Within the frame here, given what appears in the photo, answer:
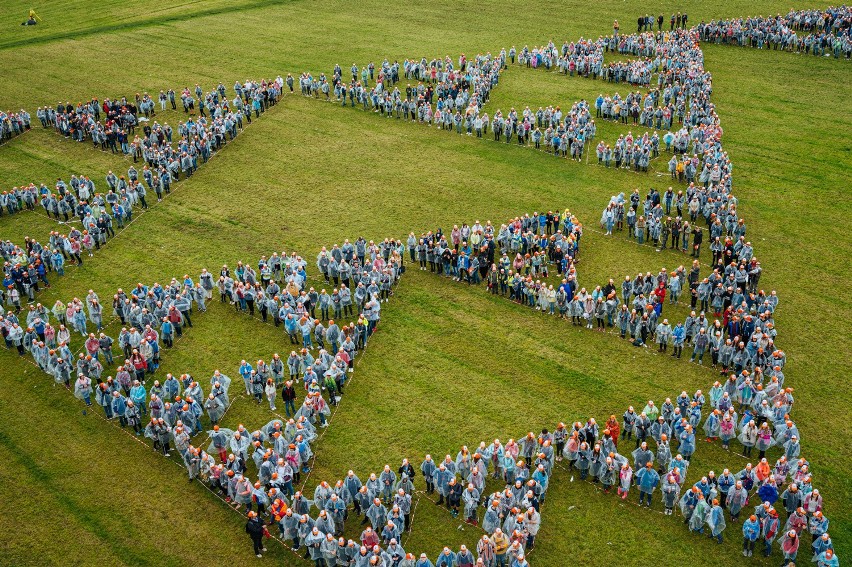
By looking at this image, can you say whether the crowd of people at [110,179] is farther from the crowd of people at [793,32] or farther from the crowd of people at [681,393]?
the crowd of people at [793,32]

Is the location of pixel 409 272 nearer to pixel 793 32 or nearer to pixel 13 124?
pixel 13 124

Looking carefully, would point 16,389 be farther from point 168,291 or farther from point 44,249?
point 44,249

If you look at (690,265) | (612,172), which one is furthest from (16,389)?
(612,172)

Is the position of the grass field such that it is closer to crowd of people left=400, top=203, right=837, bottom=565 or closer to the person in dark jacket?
the person in dark jacket

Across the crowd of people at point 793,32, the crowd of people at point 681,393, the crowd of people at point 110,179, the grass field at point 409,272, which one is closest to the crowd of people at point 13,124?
the grass field at point 409,272

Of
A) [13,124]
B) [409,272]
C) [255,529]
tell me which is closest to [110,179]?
[13,124]

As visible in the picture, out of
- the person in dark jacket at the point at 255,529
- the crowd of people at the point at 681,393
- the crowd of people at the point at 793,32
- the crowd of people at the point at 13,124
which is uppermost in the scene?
the crowd of people at the point at 793,32
